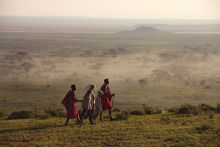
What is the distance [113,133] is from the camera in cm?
1480

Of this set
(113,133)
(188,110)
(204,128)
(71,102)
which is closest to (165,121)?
(204,128)

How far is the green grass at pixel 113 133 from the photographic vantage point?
1373cm

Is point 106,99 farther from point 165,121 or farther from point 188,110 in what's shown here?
point 188,110

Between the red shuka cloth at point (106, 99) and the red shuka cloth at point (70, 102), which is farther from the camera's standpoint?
the red shuka cloth at point (106, 99)

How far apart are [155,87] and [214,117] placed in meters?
26.2

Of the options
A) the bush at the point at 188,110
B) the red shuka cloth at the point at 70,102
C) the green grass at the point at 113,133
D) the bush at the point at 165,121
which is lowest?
the green grass at the point at 113,133

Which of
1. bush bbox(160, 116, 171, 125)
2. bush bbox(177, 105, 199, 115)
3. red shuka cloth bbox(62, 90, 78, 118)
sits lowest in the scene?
bush bbox(160, 116, 171, 125)

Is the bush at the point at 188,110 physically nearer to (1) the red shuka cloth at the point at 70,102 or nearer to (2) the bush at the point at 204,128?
(2) the bush at the point at 204,128

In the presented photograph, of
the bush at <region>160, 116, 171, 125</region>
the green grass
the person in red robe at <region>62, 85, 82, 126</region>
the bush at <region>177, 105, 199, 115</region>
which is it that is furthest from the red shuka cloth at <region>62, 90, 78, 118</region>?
the bush at <region>177, 105, 199, 115</region>

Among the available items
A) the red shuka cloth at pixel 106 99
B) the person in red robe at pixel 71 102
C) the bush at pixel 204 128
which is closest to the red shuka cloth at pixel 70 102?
the person in red robe at pixel 71 102

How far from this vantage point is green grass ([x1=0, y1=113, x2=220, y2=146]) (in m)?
13.7

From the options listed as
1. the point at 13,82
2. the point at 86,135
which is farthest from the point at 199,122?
the point at 13,82

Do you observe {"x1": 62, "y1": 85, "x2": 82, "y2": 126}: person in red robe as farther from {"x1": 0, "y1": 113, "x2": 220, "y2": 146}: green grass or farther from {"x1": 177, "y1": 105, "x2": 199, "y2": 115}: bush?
{"x1": 177, "y1": 105, "x2": 199, "y2": 115}: bush

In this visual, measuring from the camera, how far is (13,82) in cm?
4575
